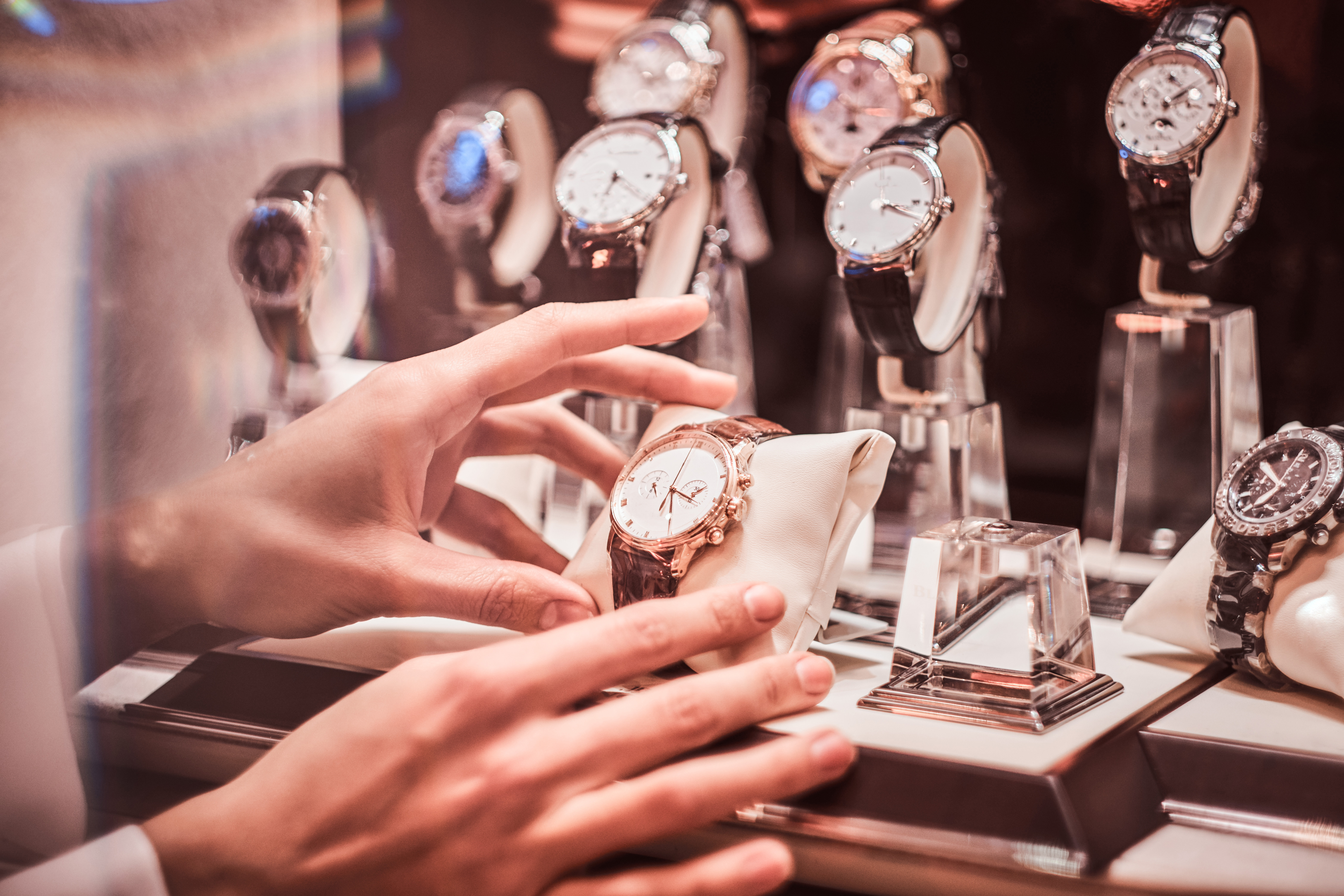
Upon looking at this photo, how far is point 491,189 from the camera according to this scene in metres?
1.42

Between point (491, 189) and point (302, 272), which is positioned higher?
point (491, 189)

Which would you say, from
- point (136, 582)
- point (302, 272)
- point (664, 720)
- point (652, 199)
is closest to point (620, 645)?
point (664, 720)

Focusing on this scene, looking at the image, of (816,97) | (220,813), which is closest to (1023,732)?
(220,813)

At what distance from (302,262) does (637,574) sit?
741 mm

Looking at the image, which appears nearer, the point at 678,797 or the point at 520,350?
the point at 678,797

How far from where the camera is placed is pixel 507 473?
1232 mm

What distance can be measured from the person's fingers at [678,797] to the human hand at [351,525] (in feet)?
0.67

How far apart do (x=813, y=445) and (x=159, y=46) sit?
1.14 m

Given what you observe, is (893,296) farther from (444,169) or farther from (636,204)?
(444,169)

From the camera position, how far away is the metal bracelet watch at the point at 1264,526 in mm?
678

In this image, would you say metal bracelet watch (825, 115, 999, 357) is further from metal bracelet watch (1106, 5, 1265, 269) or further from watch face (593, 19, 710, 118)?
watch face (593, 19, 710, 118)

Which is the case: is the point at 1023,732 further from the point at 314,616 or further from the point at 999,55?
the point at 999,55

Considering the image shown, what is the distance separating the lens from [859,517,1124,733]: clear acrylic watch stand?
67 cm

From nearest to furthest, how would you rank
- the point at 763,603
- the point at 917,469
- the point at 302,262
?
1. the point at 763,603
2. the point at 917,469
3. the point at 302,262
